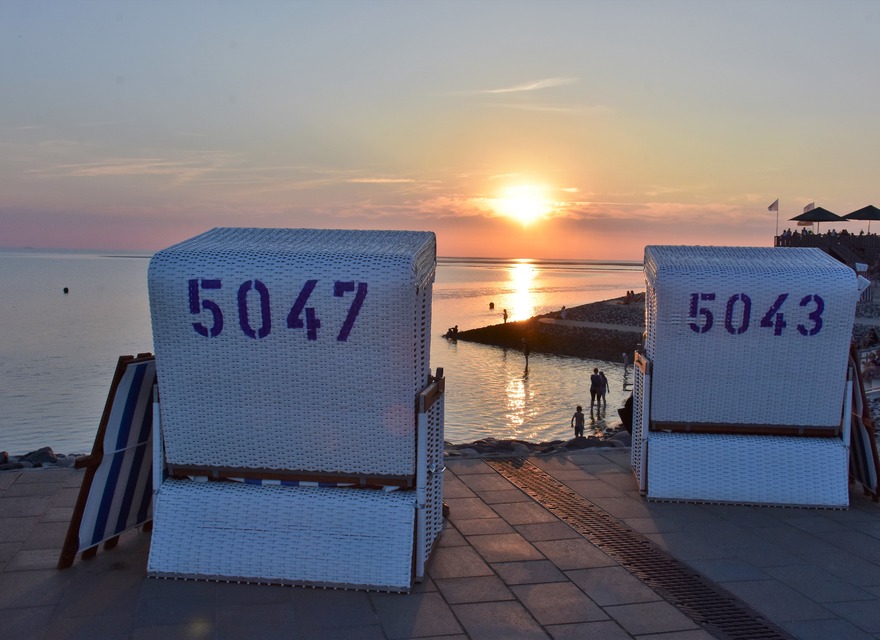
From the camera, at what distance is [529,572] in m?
6.88

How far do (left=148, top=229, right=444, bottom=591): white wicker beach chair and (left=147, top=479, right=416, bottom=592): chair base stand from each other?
10 mm

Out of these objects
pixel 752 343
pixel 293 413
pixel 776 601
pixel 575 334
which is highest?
pixel 752 343

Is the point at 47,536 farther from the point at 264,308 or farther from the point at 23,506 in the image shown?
the point at 264,308

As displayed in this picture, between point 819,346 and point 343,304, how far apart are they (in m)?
5.77

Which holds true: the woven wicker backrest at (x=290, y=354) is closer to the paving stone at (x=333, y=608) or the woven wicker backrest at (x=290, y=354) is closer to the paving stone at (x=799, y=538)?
the paving stone at (x=333, y=608)

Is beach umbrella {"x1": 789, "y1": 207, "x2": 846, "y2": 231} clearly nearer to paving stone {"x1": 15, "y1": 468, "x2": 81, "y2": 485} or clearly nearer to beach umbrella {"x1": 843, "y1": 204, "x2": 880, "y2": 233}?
beach umbrella {"x1": 843, "y1": 204, "x2": 880, "y2": 233}

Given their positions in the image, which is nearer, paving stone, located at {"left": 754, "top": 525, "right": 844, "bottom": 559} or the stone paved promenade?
the stone paved promenade

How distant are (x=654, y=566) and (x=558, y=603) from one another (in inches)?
51.1

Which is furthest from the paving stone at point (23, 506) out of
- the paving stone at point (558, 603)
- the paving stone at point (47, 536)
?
the paving stone at point (558, 603)

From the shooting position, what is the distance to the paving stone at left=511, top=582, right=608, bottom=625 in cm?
602

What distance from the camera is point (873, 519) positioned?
8.52 m

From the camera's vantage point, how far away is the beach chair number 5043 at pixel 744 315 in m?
8.88

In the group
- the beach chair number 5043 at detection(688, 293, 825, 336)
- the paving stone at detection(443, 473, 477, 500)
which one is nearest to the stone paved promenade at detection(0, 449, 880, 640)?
the paving stone at detection(443, 473, 477, 500)

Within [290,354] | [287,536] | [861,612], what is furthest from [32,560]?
[861,612]
